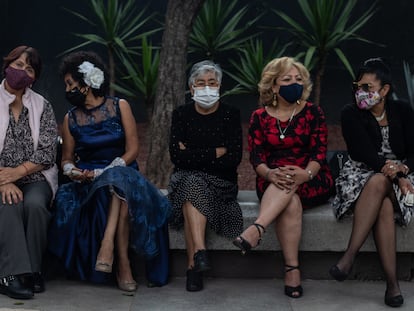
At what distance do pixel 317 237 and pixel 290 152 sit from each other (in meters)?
0.55

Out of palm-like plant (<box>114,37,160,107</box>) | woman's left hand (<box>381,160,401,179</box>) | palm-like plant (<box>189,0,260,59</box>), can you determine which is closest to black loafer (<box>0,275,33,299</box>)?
woman's left hand (<box>381,160,401,179</box>)

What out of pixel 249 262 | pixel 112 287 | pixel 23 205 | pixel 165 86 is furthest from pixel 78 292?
pixel 165 86

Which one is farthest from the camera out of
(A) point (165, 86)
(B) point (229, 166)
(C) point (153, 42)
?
(C) point (153, 42)

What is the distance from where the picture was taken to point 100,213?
17.9ft

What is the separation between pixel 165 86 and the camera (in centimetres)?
749

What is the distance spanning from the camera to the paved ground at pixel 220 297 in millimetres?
5238

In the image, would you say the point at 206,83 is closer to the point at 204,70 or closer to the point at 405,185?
the point at 204,70

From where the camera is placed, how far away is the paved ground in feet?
17.2

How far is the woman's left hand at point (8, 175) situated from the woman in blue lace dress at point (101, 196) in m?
0.30

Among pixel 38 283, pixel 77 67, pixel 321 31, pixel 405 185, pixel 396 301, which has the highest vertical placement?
pixel 321 31

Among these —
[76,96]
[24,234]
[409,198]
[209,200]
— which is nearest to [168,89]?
[76,96]

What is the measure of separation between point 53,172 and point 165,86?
1.99 m

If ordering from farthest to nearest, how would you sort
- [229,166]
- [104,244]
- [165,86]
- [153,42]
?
[153,42], [165,86], [229,166], [104,244]

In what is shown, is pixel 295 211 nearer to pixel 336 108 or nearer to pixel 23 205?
pixel 23 205
